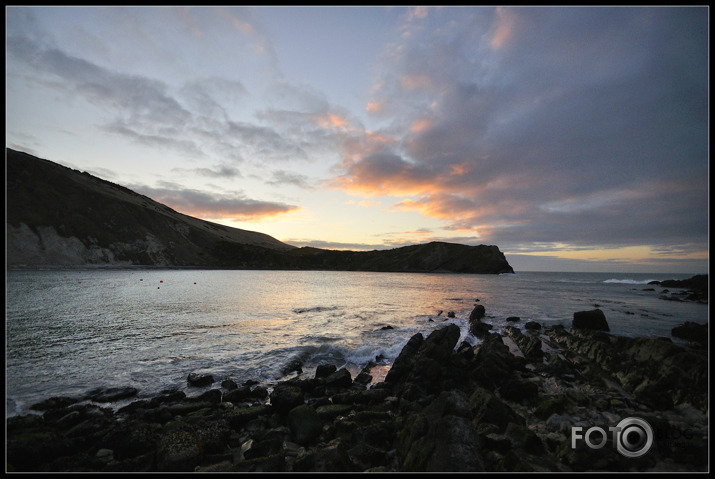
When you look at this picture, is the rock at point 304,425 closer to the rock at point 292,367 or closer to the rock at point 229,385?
the rock at point 229,385

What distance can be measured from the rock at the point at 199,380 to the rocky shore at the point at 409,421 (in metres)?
0.05

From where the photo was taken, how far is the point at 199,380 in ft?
39.2

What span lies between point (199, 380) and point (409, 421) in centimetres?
938

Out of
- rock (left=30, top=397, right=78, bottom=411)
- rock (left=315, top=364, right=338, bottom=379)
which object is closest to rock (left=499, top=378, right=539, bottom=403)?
rock (left=315, top=364, right=338, bottom=379)

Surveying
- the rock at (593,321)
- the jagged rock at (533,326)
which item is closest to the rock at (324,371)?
the jagged rock at (533,326)

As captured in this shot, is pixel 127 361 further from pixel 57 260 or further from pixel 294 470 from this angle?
pixel 57 260

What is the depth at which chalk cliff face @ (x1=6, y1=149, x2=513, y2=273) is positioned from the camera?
95.6m

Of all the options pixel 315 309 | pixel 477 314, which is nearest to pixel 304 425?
pixel 477 314

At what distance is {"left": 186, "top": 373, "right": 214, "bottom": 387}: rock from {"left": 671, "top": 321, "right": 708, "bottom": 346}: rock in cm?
2674

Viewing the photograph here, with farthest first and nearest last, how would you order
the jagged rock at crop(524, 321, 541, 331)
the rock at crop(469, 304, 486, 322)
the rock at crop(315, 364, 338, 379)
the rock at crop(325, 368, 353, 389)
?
the rock at crop(469, 304, 486, 322)
the jagged rock at crop(524, 321, 541, 331)
the rock at crop(315, 364, 338, 379)
the rock at crop(325, 368, 353, 389)

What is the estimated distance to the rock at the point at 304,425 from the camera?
25.7 ft

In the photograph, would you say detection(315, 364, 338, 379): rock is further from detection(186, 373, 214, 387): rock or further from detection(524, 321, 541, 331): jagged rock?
detection(524, 321, 541, 331): jagged rock

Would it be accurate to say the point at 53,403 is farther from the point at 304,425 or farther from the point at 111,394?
the point at 304,425

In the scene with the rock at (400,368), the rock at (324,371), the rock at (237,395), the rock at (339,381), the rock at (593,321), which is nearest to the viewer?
the rock at (237,395)
